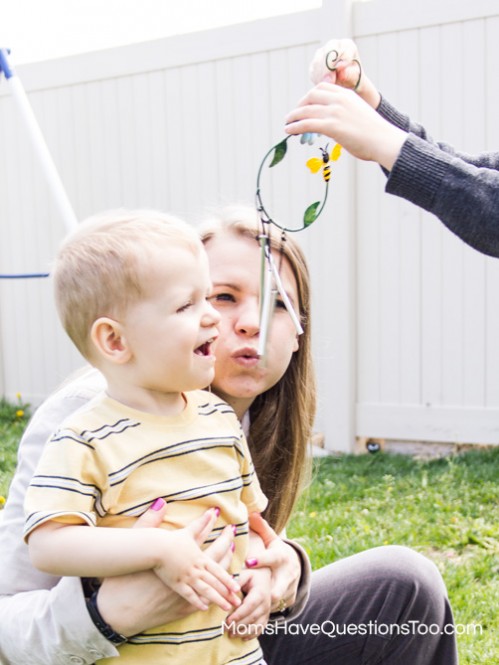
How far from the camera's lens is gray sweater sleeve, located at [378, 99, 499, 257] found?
1318 millimetres

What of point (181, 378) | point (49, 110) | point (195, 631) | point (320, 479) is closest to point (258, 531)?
point (195, 631)

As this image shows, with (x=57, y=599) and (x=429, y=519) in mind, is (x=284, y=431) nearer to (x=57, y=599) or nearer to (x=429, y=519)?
(x=57, y=599)

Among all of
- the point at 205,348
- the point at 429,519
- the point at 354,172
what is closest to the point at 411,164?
the point at 205,348

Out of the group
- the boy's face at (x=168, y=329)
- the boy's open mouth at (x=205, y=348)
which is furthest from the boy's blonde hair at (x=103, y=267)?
the boy's open mouth at (x=205, y=348)

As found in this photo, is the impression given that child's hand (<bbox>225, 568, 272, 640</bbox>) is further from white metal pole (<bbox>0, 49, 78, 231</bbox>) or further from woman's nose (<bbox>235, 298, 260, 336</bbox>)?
white metal pole (<bbox>0, 49, 78, 231</bbox>)

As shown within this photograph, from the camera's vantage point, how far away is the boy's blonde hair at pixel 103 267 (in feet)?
3.93

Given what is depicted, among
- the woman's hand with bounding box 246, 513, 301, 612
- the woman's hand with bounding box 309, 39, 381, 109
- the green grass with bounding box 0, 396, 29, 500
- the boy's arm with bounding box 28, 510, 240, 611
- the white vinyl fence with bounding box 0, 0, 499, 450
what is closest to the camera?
the boy's arm with bounding box 28, 510, 240, 611

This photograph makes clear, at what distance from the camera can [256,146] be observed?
4.77 m

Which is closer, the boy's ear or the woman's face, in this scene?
the boy's ear

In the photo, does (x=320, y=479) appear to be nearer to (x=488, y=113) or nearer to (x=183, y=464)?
(x=488, y=113)

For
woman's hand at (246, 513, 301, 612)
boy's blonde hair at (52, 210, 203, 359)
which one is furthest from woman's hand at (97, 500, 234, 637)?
boy's blonde hair at (52, 210, 203, 359)

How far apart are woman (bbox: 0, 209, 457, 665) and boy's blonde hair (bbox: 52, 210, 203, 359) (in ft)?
0.63

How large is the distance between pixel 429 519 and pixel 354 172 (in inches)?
78.2

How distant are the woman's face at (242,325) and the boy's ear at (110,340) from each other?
0.31m
